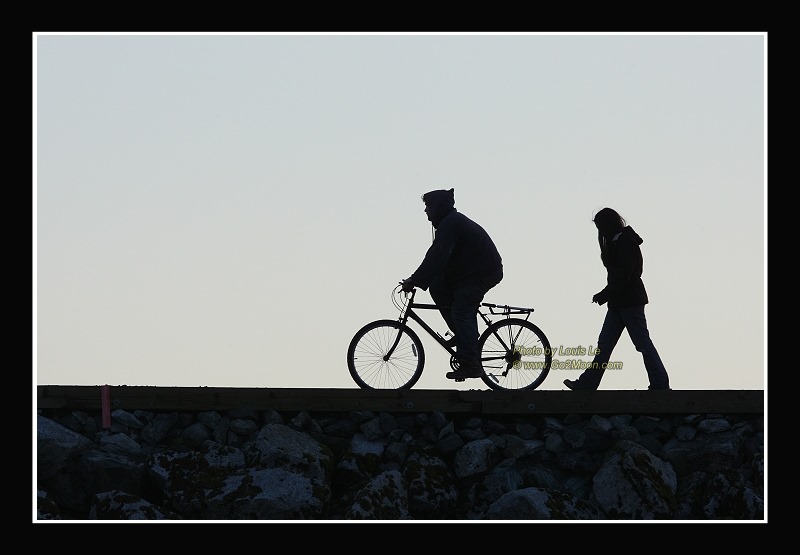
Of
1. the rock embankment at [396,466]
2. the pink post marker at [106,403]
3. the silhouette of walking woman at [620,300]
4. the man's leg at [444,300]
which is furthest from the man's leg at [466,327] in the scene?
the pink post marker at [106,403]

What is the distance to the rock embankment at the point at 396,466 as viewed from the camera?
1460 centimetres

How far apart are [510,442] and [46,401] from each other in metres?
5.46

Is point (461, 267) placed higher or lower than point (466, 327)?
higher

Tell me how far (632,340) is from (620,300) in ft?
1.69

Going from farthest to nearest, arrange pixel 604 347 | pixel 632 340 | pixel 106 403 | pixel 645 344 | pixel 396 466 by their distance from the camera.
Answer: pixel 604 347
pixel 632 340
pixel 645 344
pixel 106 403
pixel 396 466

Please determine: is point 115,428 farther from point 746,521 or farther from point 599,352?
point 746,521

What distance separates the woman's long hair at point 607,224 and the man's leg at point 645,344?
729 mm

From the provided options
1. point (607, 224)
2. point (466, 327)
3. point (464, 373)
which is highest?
point (607, 224)

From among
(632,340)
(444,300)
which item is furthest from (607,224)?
(444,300)

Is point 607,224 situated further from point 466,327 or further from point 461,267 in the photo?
point 466,327

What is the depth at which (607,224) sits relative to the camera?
16.5 meters

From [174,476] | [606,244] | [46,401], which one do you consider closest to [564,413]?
[606,244]

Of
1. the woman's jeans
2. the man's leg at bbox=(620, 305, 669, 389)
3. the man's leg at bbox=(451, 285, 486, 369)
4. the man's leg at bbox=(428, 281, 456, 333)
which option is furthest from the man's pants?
the man's leg at bbox=(620, 305, 669, 389)

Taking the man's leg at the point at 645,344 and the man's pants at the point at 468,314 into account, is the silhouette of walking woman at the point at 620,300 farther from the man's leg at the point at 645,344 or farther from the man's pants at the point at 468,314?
the man's pants at the point at 468,314
